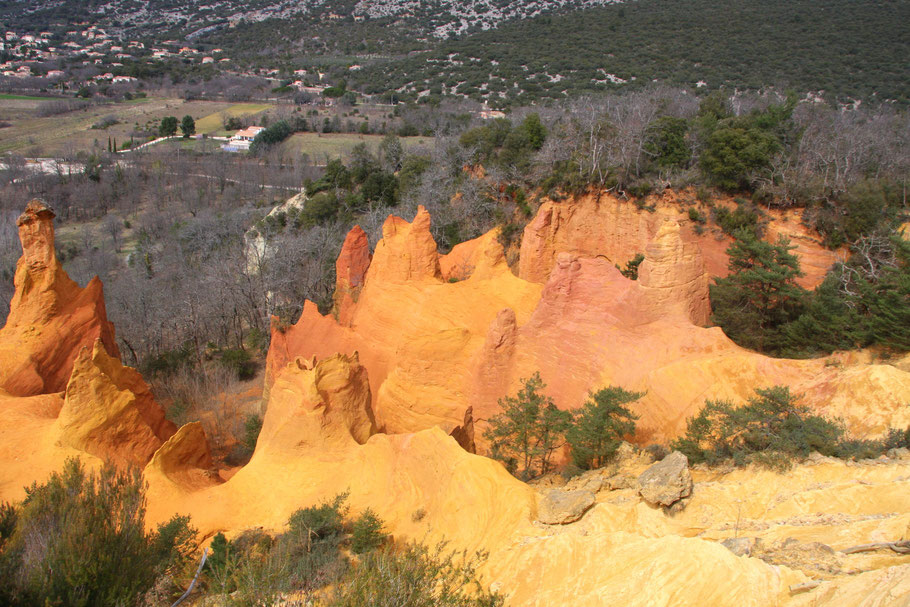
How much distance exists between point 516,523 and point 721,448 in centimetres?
407

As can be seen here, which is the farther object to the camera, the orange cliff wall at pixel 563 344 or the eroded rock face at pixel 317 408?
the eroded rock face at pixel 317 408

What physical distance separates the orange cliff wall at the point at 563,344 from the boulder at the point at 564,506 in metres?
4.13

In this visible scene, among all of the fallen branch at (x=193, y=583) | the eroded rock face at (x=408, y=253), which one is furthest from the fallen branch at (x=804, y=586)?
the eroded rock face at (x=408, y=253)

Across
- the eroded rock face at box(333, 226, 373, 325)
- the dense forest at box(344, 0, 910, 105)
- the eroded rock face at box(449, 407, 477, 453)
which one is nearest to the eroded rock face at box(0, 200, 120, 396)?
the eroded rock face at box(333, 226, 373, 325)

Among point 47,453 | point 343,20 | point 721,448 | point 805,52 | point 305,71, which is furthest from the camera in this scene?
point 343,20

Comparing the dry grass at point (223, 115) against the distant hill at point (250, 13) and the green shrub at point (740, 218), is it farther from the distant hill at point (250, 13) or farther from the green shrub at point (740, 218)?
the green shrub at point (740, 218)

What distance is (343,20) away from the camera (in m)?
130

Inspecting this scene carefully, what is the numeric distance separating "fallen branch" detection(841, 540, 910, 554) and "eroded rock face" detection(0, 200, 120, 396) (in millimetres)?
17474

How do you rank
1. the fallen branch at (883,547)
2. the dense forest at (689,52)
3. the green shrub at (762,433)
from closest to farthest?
the fallen branch at (883,547) → the green shrub at (762,433) → the dense forest at (689,52)

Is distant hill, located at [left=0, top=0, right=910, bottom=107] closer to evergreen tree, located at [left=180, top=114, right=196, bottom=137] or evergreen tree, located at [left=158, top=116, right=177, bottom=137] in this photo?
evergreen tree, located at [left=180, top=114, right=196, bottom=137]

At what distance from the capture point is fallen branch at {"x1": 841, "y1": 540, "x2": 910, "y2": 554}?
259 inches

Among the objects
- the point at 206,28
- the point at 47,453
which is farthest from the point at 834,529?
the point at 206,28

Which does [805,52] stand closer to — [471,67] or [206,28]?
[471,67]

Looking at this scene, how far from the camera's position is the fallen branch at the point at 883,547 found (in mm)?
6570
